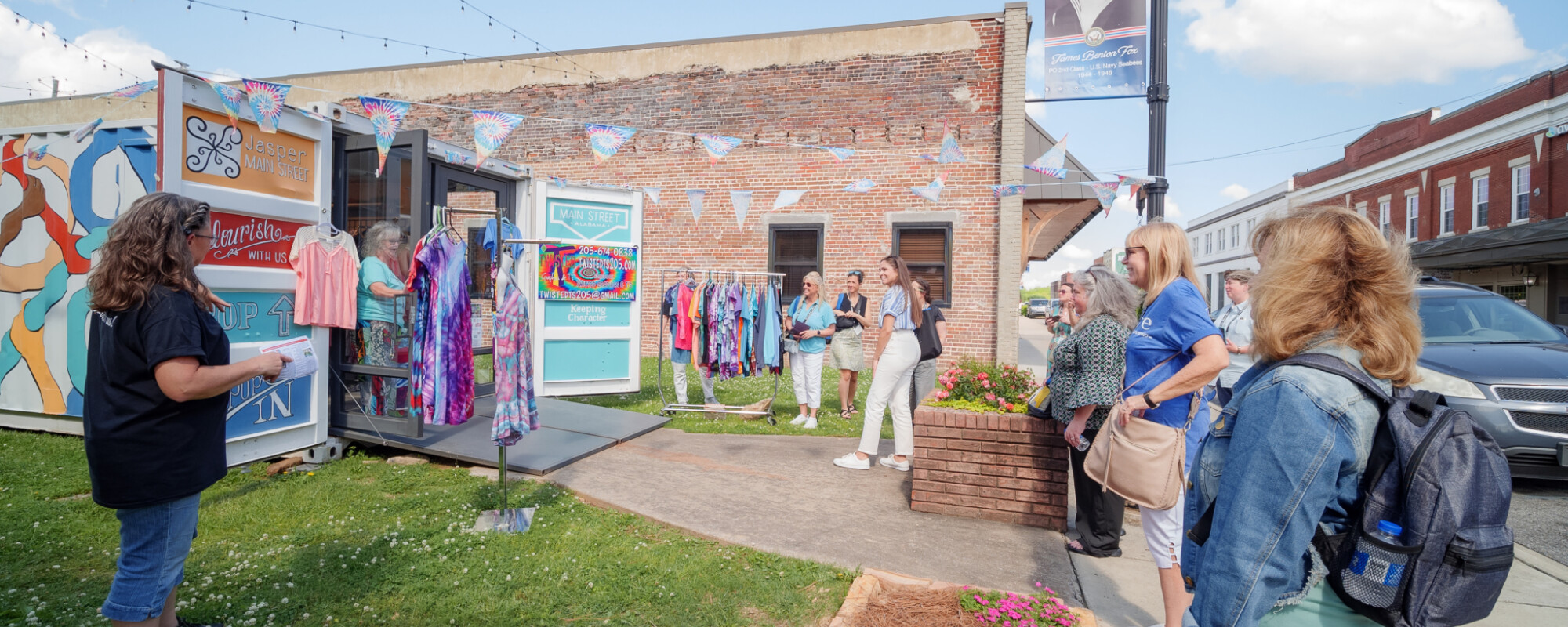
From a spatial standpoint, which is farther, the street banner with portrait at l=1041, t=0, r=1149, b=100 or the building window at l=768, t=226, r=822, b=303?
the building window at l=768, t=226, r=822, b=303

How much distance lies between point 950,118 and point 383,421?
10.0m

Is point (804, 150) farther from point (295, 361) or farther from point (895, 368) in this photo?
point (295, 361)

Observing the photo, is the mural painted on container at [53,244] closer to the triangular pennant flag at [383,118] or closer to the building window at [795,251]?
the triangular pennant flag at [383,118]

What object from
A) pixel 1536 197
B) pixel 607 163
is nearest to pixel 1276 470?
pixel 607 163

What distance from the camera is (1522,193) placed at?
2198cm

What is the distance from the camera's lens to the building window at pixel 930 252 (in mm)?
12656

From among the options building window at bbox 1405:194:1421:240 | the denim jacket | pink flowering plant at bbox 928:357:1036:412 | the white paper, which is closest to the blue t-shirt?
the denim jacket

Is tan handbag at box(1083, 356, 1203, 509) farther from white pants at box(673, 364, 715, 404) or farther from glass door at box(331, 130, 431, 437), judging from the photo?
white pants at box(673, 364, 715, 404)

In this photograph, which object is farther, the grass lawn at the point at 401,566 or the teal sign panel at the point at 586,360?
the teal sign panel at the point at 586,360

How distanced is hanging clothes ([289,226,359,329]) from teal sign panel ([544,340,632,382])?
10.8ft

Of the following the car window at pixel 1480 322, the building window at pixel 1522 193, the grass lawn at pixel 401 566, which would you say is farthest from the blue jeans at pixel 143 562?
the building window at pixel 1522 193

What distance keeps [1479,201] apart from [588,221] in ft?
96.2

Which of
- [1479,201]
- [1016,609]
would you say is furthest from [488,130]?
[1479,201]

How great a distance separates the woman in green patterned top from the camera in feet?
12.5
